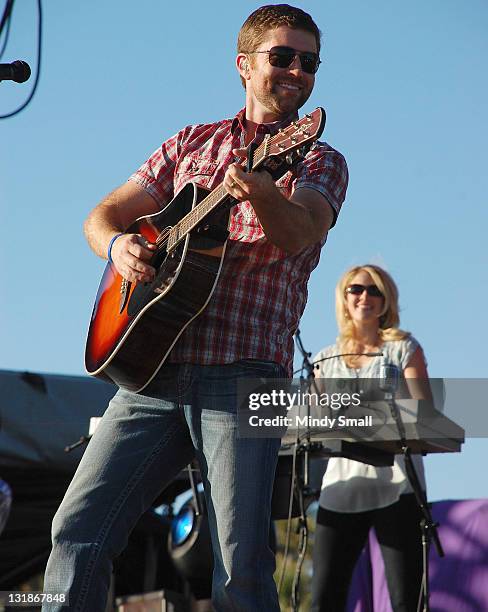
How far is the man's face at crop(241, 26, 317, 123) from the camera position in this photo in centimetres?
294

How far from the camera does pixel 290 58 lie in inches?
115

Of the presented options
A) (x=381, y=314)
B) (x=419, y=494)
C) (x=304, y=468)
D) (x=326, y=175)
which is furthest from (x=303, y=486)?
(x=326, y=175)

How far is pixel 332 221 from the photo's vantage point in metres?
2.78

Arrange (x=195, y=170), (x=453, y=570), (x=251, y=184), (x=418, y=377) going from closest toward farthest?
(x=251, y=184), (x=195, y=170), (x=418, y=377), (x=453, y=570)

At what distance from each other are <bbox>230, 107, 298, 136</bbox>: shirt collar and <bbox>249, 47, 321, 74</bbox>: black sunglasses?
5.7 inches

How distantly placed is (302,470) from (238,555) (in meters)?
2.34

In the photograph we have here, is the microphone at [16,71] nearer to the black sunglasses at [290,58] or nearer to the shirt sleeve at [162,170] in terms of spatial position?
the shirt sleeve at [162,170]

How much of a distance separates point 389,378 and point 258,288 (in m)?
1.93

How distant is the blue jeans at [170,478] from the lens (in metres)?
2.57

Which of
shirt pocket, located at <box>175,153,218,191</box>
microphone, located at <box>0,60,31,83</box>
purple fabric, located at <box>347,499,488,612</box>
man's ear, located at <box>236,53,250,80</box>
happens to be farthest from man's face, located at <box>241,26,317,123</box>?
purple fabric, located at <box>347,499,488,612</box>

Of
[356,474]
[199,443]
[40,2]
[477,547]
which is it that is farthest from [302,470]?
[40,2]

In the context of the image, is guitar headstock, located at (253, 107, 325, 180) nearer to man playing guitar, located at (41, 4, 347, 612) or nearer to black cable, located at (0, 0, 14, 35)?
man playing guitar, located at (41, 4, 347, 612)

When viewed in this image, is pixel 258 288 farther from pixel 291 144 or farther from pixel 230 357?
pixel 291 144

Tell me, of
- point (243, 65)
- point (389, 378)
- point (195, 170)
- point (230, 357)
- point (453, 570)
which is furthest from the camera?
point (453, 570)
